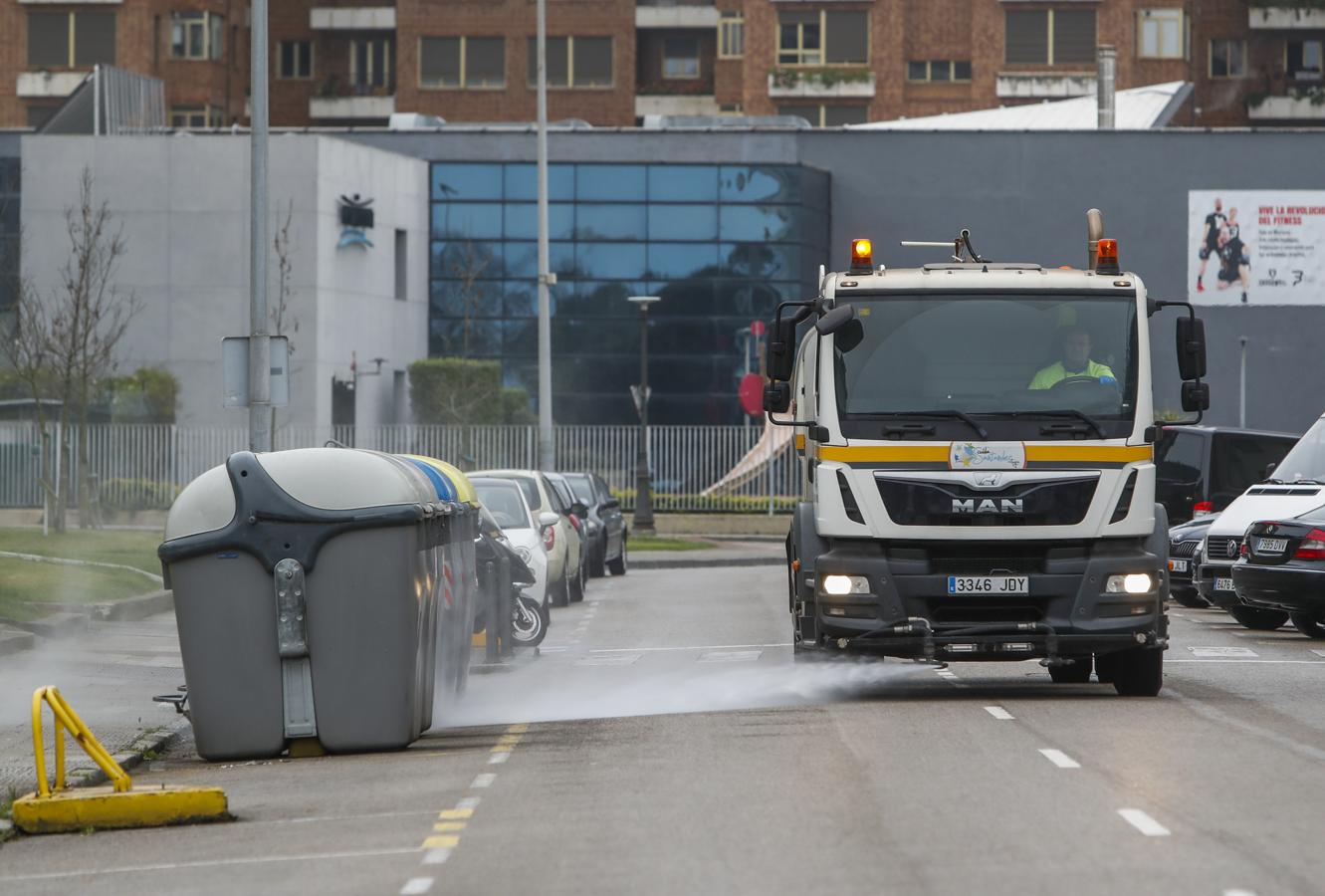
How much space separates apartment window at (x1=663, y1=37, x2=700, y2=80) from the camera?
258 feet

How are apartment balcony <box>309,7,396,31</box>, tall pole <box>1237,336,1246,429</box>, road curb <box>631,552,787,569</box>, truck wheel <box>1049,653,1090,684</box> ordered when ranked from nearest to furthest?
truck wheel <box>1049,653,1090,684</box>
road curb <box>631,552,787,569</box>
tall pole <box>1237,336,1246,429</box>
apartment balcony <box>309,7,396,31</box>

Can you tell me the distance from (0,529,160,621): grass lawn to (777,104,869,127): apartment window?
44.3 m

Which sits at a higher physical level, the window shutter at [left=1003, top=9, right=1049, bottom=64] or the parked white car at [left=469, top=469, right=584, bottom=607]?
the window shutter at [left=1003, top=9, right=1049, bottom=64]

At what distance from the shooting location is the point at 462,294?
199ft

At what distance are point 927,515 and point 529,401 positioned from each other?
46.2 meters

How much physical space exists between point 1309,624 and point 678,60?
195 ft

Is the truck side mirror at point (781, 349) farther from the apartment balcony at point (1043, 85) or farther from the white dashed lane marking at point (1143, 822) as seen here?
the apartment balcony at point (1043, 85)

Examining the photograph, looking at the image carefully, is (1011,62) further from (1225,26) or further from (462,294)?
(462,294)

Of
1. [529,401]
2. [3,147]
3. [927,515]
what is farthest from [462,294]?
[927,515]

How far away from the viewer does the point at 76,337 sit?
35719 millimetres

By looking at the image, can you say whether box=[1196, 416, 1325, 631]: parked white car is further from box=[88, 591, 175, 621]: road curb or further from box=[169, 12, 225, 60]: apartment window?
box=[169, 12, 225, 60]: apartment window

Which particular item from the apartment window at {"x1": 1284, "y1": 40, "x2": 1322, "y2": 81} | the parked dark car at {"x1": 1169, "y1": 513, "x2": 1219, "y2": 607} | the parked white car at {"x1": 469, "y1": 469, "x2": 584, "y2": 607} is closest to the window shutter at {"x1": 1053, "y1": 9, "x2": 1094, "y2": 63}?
the apartment window at {"x1": 1284, "y1": 40, "x2": 1322, "y2": 81}

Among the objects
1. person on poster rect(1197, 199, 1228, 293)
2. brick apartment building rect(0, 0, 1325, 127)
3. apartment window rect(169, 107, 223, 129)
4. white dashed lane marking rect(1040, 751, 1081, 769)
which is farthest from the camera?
apartment window rect(169, 107, 223, 129)

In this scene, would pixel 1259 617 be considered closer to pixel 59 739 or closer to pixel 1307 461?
pixel 1307 461
